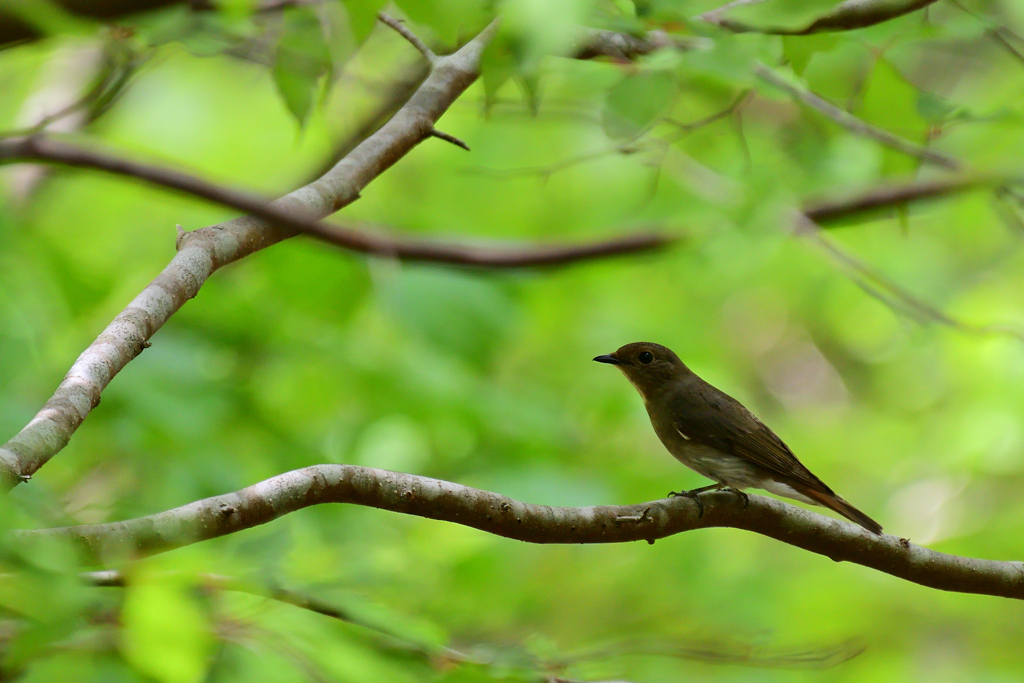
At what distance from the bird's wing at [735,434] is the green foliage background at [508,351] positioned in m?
0.65

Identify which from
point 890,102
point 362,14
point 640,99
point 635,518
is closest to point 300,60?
point 362,14

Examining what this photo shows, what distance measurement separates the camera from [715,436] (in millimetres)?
4883

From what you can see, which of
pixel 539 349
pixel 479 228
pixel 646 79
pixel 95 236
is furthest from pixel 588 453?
pixel 95 236

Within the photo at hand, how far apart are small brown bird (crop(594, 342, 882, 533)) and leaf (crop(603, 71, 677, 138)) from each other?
2.14 meters

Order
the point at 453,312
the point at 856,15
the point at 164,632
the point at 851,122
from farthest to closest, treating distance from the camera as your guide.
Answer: the point at 453,312 < the point at 851,122 < the point at 856,15 < the point at 164,632

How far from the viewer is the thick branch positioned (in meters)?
1.99

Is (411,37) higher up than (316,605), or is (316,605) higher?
(411,37)

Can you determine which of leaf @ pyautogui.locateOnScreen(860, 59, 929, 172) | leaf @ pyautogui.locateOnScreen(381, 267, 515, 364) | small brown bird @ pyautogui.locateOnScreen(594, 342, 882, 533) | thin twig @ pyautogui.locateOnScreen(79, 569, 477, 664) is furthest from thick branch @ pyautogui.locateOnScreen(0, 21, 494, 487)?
small brown bird @ pyautogui.locateOnScreen(594, 342, 882, 533)

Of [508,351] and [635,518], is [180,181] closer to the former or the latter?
[635,518]

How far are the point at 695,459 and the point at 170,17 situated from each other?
3.35 m

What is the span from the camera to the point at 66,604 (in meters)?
1.56

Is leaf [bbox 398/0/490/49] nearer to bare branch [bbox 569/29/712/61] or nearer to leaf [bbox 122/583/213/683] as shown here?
bare branch [bbox 569/29/712/61]

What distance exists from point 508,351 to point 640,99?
4.23 metres

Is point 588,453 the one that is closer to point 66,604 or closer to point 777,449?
point 777,449
